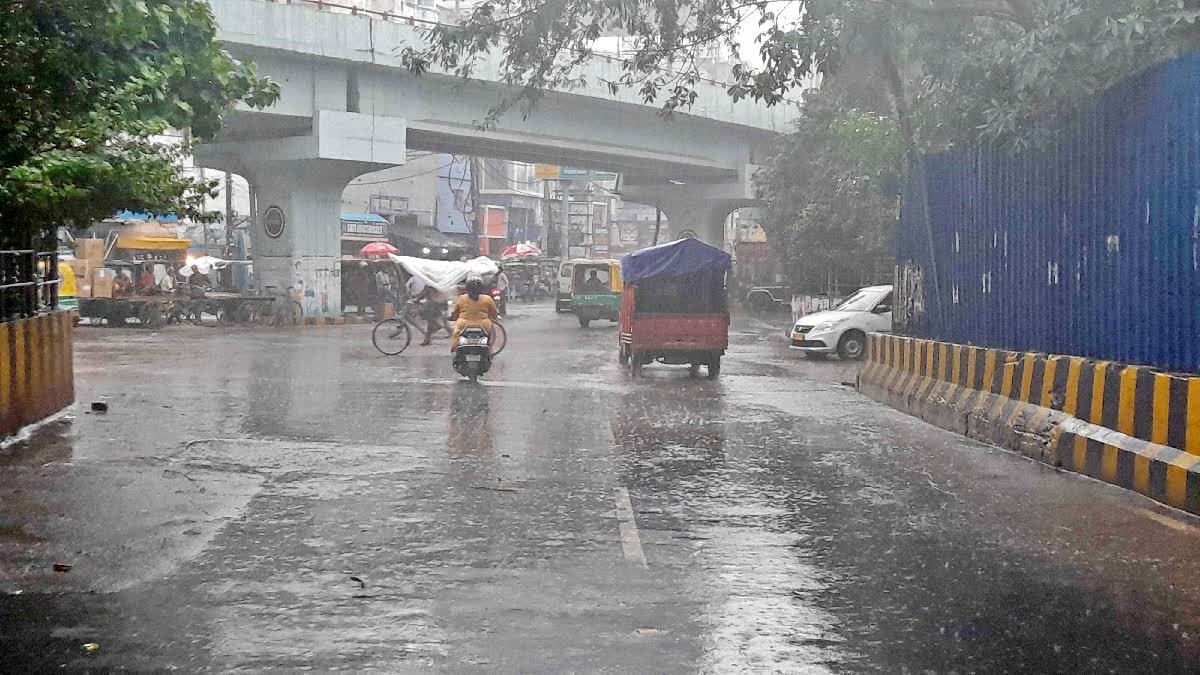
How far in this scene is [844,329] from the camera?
26.4 m

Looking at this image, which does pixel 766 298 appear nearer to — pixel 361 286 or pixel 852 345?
pixel 361 286

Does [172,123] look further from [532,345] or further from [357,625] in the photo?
[532,345]

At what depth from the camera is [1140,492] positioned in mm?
9164

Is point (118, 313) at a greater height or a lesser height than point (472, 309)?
lesser

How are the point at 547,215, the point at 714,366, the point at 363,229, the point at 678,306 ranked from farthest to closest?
the point at 547,215, the point at 363,229, the point at 678,306, the point at 714,366

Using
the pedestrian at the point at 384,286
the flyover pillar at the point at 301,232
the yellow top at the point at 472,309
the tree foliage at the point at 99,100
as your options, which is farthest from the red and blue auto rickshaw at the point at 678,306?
the pedestrian at the point at 384,286

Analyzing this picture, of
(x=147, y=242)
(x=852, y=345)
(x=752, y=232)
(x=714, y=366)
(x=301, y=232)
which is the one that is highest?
(x=752, y=232)

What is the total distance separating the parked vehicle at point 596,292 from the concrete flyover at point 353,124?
3.85m

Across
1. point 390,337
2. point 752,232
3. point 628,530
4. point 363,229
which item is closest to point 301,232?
point 390,337

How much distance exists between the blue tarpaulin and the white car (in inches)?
220

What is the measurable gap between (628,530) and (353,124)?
2951 centimetres

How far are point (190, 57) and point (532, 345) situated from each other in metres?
17.5

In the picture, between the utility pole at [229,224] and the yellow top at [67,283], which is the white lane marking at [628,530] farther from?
the utility pole at [229,224]

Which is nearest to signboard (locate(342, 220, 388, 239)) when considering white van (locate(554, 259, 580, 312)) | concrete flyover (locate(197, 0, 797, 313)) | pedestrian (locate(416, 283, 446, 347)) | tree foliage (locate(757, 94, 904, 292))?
white van (locate(554, 259, 580, 312))
